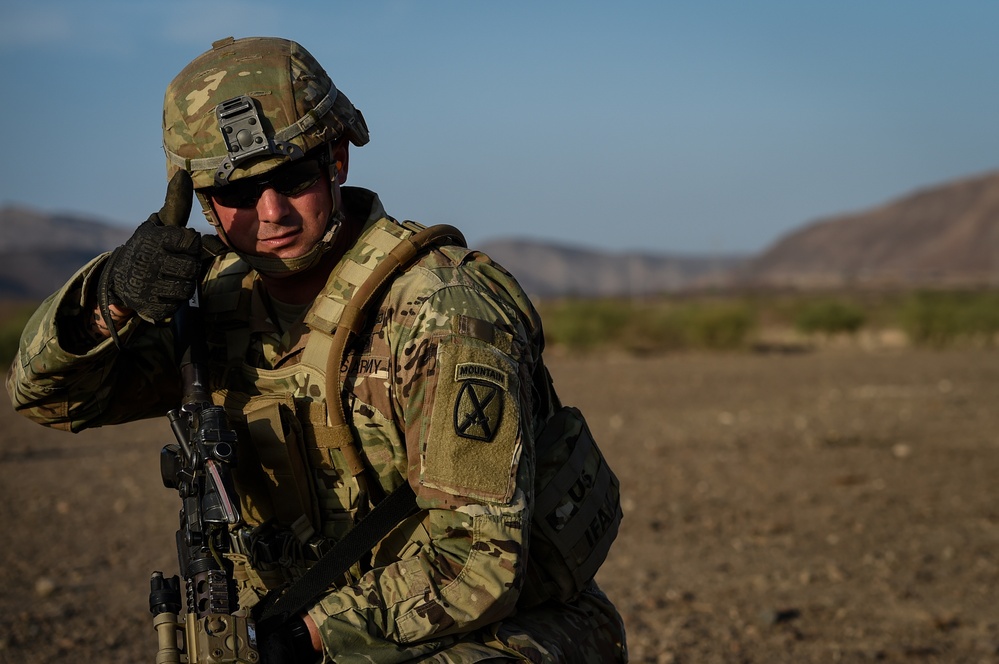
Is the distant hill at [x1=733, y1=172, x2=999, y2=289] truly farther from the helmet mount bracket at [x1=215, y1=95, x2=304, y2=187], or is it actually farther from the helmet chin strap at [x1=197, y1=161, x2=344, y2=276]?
the helmet mount bracket at [x1=215, y1=95, x2=304, y2=187]

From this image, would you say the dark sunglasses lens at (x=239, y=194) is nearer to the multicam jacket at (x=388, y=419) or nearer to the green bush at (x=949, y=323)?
the multicam jacket at (x=388, y=419)

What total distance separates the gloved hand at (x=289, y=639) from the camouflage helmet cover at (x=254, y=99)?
1.03 m

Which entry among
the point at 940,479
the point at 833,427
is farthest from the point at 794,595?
the point at 833,427

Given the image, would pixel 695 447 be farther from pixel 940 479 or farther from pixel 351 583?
pixel 351 583

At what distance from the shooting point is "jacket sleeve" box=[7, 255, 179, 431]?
111 inches

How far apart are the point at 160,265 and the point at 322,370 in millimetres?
429

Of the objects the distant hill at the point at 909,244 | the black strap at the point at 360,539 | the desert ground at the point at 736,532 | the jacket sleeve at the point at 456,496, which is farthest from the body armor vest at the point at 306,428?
the distant hill at the point at 909,244

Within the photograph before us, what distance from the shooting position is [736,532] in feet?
25.1

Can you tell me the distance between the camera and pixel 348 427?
2.66 metres

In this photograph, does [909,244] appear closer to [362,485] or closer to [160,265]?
[362,485]

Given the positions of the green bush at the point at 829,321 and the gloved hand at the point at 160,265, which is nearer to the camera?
the gloved hand at the point at 160,265

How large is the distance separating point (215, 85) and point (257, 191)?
0.91ft

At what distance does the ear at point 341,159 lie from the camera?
2936 millimetres

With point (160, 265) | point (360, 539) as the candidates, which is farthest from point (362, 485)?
point (160, 265)
